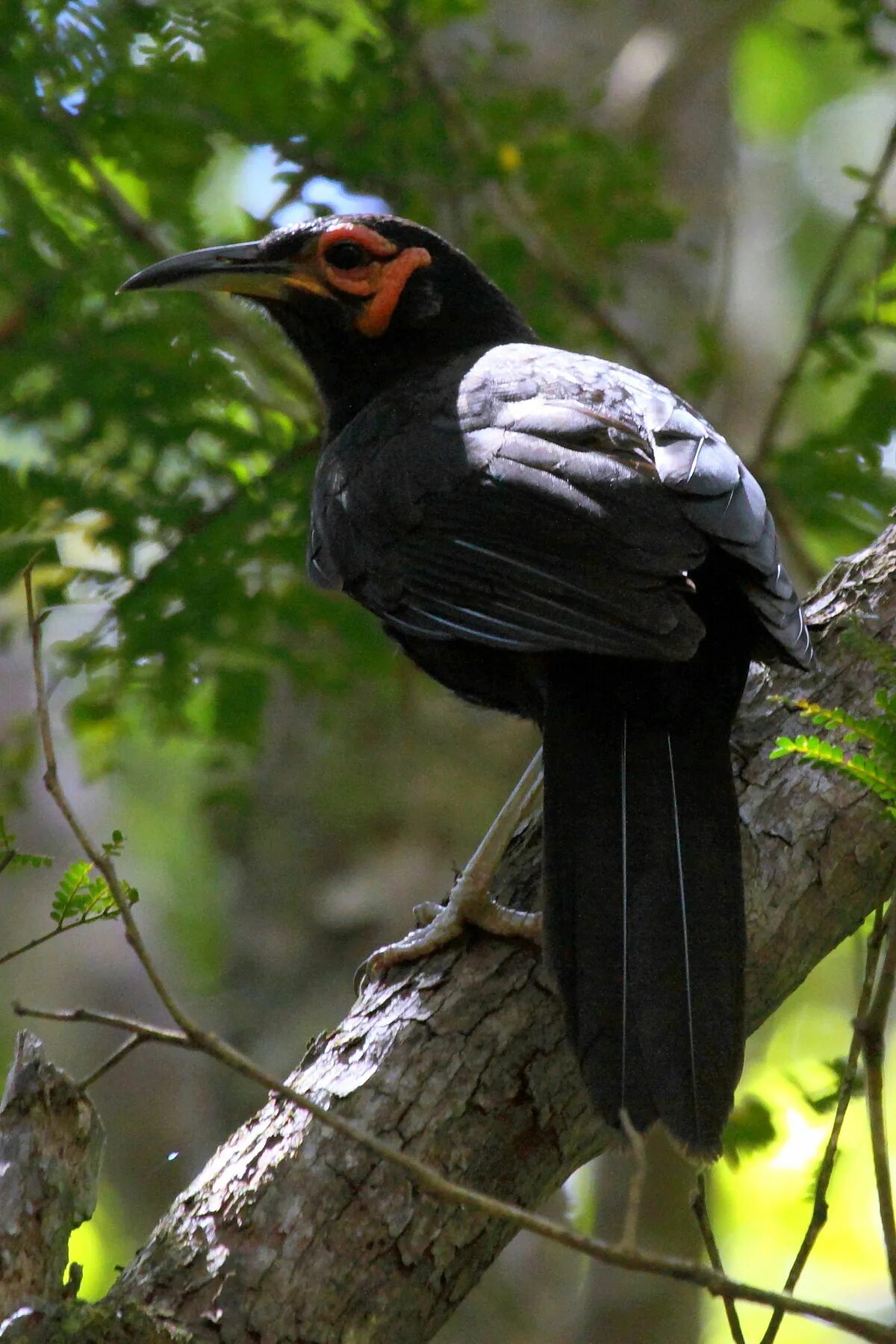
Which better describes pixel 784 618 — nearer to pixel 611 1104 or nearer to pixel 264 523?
pixel 611 1104

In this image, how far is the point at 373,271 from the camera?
4.59 metres

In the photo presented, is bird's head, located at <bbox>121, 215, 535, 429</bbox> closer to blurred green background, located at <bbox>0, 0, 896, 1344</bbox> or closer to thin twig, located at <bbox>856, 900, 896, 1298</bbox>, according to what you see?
blurred green background, located at <bbox>0, 0, 896, 1344</bbox>

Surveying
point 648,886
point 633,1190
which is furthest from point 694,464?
point 633,1190

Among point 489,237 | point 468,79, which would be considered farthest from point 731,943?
point 468,79

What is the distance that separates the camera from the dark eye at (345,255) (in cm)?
452

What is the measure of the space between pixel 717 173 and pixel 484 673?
5620 mm

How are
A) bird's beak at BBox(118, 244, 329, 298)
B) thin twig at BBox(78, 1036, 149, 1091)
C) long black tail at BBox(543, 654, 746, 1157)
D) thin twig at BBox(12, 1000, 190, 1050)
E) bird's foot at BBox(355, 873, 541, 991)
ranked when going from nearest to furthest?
1. thin twig at BBox(12, 1000, 190, 1050)
2. thin twig at BBox(78, 1036, 149, 1091)
3. long black tail at BBox(543, 654, 746, 1157)
4. bird's foot at BBox(355, 873, 541, 991)
5. bird's beak at BBox(118, 244, 329, 298)

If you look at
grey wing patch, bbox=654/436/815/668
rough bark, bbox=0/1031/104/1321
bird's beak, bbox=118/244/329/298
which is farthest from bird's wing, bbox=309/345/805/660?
rough bark, bbox=0/1031/104/1321

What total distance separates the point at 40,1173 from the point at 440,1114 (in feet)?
2.56

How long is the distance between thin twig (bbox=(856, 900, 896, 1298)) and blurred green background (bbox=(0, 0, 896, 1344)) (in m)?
0.84

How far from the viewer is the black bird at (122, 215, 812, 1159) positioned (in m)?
2.64

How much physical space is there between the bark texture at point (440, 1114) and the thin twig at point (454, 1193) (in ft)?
1.98

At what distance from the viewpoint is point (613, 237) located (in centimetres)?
528

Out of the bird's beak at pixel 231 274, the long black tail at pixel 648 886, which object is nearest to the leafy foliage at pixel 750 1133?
the long black tail at pixel 648 886
